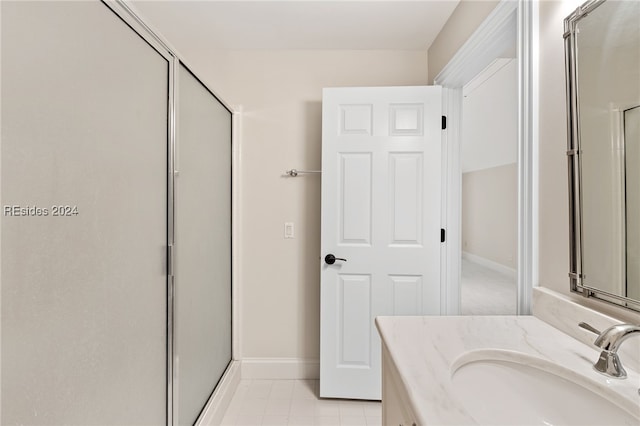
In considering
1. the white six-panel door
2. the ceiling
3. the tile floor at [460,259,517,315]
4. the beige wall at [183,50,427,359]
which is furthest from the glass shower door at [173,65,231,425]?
the tile floor at [460,259,517,315]

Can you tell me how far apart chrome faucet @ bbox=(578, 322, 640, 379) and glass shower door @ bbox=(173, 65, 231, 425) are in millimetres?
1387

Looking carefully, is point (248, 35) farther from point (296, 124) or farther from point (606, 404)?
point (606, 404)

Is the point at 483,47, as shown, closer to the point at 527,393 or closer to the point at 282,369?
the point at 527,393

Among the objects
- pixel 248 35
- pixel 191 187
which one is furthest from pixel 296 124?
pixel 191 187

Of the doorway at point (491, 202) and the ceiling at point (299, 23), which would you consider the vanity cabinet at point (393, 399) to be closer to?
the doorway at point (491, 202)

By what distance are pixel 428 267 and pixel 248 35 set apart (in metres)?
1.94

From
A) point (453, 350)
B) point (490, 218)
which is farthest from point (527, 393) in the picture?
point (490, 218)

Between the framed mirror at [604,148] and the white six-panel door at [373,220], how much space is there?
3.35ft

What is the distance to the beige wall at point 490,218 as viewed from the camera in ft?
9.15

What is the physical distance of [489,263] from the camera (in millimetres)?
3000

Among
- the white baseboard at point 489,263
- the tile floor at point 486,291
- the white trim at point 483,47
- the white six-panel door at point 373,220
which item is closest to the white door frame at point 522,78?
the white trim at point 483,47

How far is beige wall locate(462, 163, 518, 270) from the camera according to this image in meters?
2.79

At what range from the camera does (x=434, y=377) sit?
0.64 meters

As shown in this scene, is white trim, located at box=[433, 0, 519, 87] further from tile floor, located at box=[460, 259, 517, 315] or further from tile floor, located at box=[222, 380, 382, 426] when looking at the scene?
tile floor, located at box=[222, 380, 382, 426]
